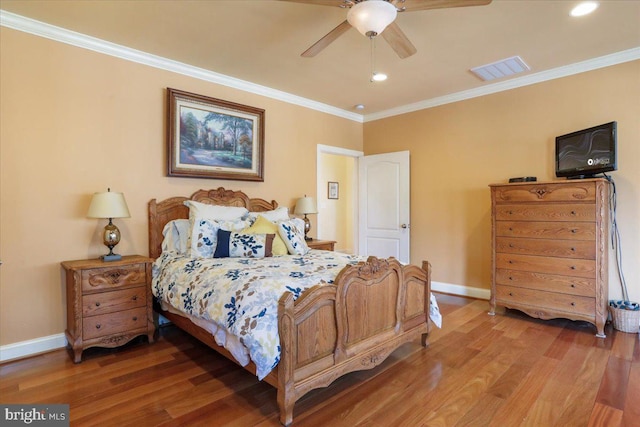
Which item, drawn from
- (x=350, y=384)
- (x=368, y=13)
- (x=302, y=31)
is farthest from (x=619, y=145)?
(x=350, y=384)

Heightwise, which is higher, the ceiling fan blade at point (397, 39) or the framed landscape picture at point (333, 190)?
the ceiling fan blade at point (397, 39)

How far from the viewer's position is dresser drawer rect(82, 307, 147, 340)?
2619mm

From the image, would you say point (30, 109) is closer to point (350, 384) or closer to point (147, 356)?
point (147, 356)

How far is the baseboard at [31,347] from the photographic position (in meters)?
2.61

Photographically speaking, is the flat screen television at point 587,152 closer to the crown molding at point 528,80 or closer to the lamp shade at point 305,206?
the crown molding at point 528,80

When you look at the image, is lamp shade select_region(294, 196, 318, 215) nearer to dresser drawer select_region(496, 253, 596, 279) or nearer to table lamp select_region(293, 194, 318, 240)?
table lamp select_region(293, 194, 318, 240)

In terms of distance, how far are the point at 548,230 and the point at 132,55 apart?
170 inches

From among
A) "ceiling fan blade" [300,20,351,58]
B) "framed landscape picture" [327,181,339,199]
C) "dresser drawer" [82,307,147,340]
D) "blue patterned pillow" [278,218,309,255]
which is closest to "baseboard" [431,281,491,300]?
"blue patterned pillow" [278,218,309,255]

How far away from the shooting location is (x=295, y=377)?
73.5 inches

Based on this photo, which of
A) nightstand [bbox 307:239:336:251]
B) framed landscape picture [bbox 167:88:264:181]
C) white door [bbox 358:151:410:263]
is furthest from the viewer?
white door [bbox 358:151:410:263]

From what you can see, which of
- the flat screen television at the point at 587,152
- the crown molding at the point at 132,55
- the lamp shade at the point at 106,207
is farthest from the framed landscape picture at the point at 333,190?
the lamp shade at the point at 106,207

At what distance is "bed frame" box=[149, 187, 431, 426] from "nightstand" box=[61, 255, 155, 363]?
0.32 m

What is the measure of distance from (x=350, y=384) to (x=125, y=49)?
3424 mm

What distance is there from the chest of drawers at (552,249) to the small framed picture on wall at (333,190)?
131 inches
